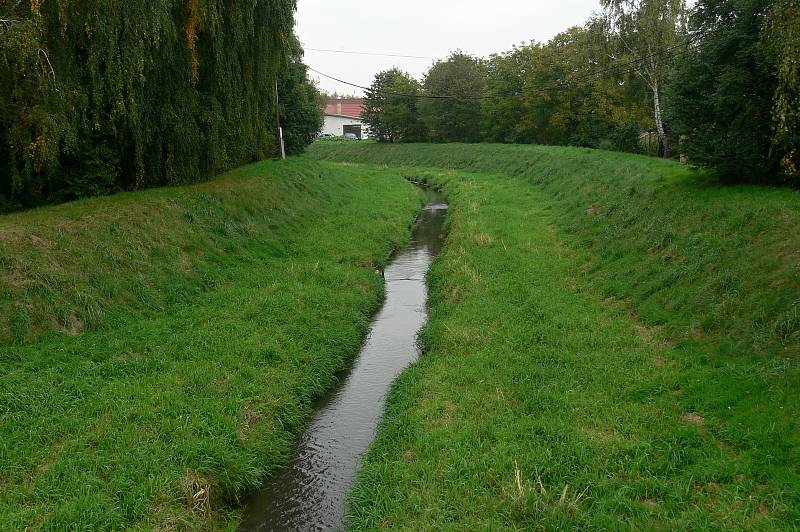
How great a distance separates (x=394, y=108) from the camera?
5769cm

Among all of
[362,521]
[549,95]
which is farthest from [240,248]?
[549,95]

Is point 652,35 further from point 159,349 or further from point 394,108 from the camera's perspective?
point 394,108

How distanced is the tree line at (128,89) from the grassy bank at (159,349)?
135 cm

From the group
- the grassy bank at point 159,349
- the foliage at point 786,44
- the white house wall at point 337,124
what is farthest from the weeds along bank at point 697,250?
the white house wall at point 337,124

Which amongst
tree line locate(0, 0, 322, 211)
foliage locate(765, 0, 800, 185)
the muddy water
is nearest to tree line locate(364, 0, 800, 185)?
foliage locate(765, 0, 800, 185)

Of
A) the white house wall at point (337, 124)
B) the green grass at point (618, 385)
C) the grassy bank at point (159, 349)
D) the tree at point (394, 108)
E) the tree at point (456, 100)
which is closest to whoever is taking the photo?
the green grass at point (618, 385)

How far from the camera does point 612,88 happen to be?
35938 millimetres

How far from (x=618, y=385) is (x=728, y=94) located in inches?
350

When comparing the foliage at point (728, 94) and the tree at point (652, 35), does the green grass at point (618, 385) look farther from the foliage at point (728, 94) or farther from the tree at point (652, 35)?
the tree at point (652, 35)

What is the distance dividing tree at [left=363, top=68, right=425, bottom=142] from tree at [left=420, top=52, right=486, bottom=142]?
233cm

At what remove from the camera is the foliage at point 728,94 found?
42.3ft

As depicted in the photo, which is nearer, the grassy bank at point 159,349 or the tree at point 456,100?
the grassy bank at point 159,349

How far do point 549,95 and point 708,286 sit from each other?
3415 centimetres

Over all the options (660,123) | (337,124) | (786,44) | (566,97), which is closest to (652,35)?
(660,123)
